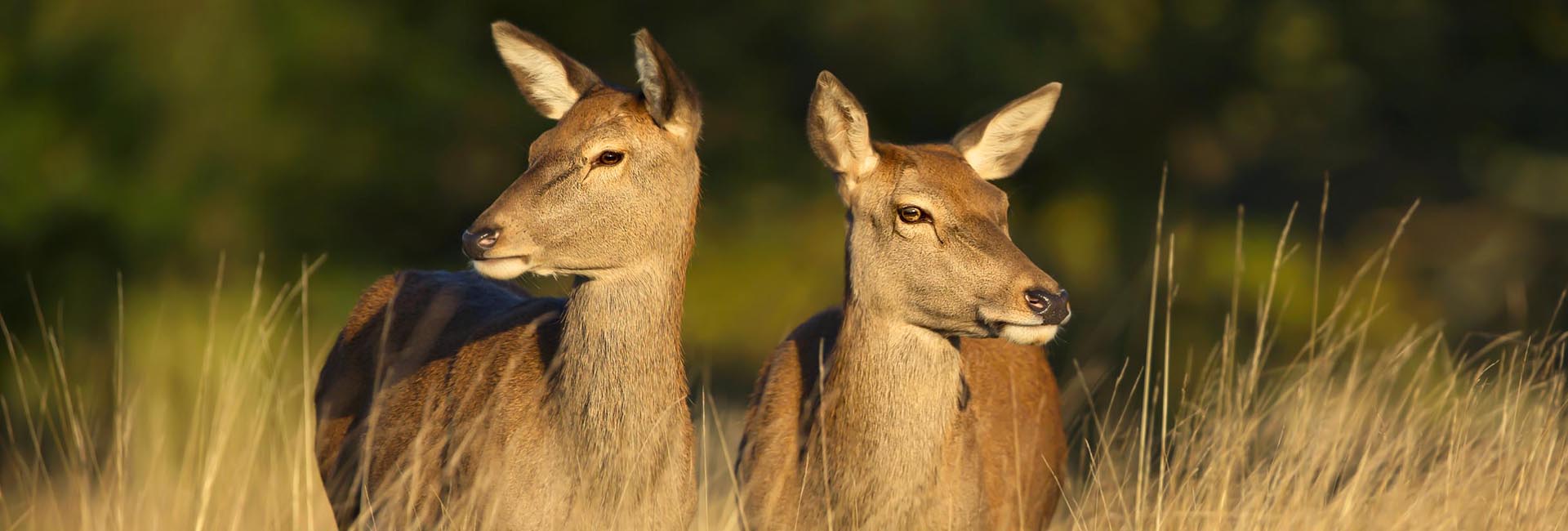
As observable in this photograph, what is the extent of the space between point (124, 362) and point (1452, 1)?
8080 mm

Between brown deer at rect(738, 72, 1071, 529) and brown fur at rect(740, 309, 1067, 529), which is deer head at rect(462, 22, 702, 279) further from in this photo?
brown fur at rect(740, 309, 1067, 529)

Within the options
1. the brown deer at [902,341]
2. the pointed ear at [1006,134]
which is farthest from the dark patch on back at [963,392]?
the pointed ear at [1006,134]

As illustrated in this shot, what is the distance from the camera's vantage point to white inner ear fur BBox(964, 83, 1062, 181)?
6352 mm

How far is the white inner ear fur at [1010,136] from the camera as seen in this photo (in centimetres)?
635

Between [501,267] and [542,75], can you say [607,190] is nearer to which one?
[501,267]

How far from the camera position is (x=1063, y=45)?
11.5 meters

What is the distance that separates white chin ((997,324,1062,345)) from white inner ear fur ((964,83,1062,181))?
1080mm

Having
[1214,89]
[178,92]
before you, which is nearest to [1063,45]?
[1214,89]

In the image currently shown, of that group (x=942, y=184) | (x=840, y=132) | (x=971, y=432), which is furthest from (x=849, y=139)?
(x=971, y=432)

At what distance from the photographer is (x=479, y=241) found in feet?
16.6

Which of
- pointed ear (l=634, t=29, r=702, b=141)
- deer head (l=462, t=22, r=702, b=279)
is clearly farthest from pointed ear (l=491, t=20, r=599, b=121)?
pointed ear (l=634, t=29, r=702, b=141)

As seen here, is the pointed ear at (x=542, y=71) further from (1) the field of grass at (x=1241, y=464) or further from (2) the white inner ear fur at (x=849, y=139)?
(1) the field of grass at (x=1241, y=464)

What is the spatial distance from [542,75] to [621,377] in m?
1.13

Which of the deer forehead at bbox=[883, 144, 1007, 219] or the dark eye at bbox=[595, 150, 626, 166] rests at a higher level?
the dark eye at bbox=[595, 150, 626, 166]
